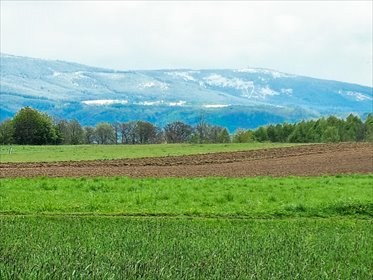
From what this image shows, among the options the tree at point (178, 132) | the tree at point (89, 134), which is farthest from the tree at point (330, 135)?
the tree at point (89, 134)

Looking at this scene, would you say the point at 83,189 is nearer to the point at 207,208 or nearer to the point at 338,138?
the point at 207,208

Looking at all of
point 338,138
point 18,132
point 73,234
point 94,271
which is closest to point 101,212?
point 73,234

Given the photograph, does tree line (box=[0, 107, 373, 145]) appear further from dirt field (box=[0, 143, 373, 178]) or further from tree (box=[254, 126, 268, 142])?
dirt field (box=[0, 143, 373, 178])

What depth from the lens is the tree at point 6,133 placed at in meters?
104

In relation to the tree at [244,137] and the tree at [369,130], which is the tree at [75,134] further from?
the tree at [369,130]

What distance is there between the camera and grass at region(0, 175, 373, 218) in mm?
22438

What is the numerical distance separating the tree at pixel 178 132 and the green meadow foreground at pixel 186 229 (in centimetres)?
11269

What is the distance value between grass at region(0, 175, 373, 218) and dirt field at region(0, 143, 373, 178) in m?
6.70

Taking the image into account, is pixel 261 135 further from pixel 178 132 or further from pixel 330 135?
pixel 330 135

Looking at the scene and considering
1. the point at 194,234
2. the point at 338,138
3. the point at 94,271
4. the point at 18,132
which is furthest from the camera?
the point at 338,138

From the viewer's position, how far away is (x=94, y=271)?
770 centimetres

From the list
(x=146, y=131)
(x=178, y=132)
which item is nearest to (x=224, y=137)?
(x=178, y=132)

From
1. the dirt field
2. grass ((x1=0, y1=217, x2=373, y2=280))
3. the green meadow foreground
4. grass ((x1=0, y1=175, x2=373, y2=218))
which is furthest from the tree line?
grass ((x1=0, y1=217, x2=373, y2=280))

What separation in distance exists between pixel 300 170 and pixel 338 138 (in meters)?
82.1
